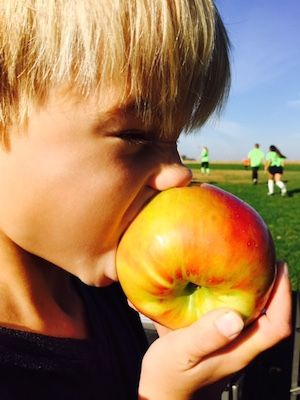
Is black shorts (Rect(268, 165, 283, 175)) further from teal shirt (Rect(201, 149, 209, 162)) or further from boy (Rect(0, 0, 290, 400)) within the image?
boy (Rect(0, 0, 290, 400))

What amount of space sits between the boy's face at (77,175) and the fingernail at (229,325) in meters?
0.31

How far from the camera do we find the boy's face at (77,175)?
1.01 metres

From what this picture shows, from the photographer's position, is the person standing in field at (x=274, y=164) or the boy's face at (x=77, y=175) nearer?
the boy's face at (x=77, y=175)

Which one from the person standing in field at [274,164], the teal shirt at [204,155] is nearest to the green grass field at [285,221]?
the person standing in field at [274,164]

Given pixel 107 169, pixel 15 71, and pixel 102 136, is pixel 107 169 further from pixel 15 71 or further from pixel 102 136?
pixel 15 71

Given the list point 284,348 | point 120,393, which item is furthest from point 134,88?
point 284,348

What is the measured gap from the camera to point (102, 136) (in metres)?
1.04

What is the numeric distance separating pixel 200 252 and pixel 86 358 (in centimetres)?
44

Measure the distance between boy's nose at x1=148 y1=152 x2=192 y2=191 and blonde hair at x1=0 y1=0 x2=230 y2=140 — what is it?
11cm

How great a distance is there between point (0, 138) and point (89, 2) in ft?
1.06

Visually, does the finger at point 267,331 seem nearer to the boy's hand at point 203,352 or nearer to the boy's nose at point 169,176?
the boy's hand at point 203,352

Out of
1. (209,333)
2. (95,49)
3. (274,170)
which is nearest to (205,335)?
(209,333)

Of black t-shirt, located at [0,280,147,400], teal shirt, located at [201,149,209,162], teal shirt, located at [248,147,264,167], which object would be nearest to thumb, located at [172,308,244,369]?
black t-shirt, located at [0,280,147,400]

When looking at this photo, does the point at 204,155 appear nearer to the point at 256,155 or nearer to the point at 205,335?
the point at 256,155
